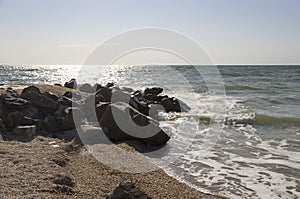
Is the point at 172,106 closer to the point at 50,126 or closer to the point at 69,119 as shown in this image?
the point at 69,119

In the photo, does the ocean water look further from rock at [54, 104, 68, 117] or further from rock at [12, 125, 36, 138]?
rock at [12, 125, 36, 138]

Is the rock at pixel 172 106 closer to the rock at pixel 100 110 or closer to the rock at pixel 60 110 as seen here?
the rock at pixel 100 110

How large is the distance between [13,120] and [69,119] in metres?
1.36

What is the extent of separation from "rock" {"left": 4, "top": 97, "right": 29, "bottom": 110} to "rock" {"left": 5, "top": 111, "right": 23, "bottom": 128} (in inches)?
30.4

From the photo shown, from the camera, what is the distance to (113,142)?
25.4 ft

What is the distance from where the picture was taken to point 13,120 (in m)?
7.59

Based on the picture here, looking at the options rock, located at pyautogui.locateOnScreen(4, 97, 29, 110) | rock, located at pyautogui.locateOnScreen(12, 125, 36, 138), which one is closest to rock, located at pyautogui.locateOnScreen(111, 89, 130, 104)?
rock, located at pyautogui.locateOnScreen(4, 97, 29, 110)

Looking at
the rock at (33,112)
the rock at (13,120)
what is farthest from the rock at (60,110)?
the rock at (13,120)

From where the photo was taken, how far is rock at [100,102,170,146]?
7934mm

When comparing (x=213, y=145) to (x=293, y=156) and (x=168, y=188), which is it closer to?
(x=293, y=156)

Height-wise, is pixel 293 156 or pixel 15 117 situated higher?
pixel 15 117

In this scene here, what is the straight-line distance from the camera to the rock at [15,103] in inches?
328

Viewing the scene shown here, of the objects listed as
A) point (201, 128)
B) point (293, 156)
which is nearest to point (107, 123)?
point (201, 128)

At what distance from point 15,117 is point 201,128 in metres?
5.99
